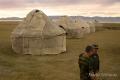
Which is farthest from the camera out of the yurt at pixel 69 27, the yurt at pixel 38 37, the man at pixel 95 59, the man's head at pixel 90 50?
the yurt at pixel 69 27

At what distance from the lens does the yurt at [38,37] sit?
16.6 m

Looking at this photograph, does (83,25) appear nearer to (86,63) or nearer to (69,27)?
(69,27)

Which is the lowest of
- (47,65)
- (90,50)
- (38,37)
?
(47,65)

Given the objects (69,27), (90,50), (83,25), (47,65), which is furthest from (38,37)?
(83,25)

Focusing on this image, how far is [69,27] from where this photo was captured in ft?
87.2

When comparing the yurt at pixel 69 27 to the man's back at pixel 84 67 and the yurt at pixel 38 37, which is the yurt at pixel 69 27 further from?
the man's back at pixel 84 67

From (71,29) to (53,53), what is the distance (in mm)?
10051

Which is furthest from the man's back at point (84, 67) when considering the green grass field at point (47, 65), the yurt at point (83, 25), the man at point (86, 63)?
the yurt at point (83, 25)

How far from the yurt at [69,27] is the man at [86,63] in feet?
63.0

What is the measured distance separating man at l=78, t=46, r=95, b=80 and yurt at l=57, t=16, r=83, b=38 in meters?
19.2

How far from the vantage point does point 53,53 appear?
16.8m

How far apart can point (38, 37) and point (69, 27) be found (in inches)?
402

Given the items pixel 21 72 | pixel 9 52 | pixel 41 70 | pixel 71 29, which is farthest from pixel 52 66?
pixel 71 29

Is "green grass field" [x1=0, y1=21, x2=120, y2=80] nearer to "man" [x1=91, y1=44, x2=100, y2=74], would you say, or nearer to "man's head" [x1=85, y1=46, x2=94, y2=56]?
"man" [x1=91, y1=44, x2=100, y2=74]
